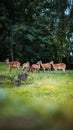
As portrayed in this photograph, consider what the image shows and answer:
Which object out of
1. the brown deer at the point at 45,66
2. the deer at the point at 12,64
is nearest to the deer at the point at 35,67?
the brown deer at the point at 45,66

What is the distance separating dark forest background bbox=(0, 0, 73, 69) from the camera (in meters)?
5.77

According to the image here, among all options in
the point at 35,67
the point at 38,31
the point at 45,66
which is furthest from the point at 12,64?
the point at 38,31

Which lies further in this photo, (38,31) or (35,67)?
(38,31)

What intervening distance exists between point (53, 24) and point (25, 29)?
1.77ft

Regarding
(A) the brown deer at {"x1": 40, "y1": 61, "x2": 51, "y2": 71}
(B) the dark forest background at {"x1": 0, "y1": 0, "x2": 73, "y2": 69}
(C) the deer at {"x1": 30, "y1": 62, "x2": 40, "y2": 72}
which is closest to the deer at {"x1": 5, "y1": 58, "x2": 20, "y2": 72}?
(B) the dark forest background at {"x1": 0, "y1": 0, "x2": 73, "y2": 69}

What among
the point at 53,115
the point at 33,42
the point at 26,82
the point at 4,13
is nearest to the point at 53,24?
the point at 33,42

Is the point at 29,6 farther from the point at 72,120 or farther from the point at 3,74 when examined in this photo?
the point at 72,120

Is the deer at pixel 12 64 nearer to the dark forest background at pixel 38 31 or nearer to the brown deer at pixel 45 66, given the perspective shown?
the dark forest background at pixel 38 31

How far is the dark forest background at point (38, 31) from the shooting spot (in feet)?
18.9

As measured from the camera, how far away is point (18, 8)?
6.00m

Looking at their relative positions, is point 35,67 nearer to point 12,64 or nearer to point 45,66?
point 45,66

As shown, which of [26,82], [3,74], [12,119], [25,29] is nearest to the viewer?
[12,119]

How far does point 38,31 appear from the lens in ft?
19.9

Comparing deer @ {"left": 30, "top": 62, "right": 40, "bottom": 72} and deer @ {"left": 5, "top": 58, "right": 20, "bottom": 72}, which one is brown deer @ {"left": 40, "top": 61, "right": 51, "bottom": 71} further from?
deer @ {"left": 5, "top": 58, "right": 20, "bottom": 72}
